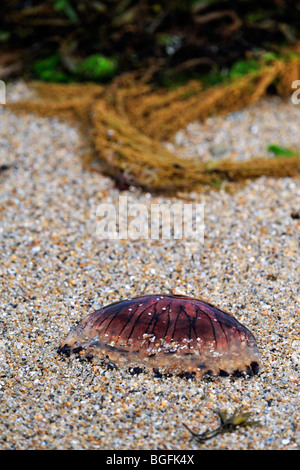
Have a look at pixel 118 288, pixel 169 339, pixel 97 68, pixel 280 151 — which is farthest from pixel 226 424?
pixel 97 68

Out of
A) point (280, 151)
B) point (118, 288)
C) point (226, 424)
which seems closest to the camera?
point (226, 424)

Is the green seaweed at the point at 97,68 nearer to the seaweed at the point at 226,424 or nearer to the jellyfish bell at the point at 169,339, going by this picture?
the jellyfish bell at the point at 169,339

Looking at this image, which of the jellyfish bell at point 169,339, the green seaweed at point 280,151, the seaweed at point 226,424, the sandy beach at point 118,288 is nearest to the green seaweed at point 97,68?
the sandy beach at point 118,288

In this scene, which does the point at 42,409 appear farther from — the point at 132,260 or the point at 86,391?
the point at 132,260

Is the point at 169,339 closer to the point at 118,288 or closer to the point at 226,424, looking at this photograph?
the point at 226,424

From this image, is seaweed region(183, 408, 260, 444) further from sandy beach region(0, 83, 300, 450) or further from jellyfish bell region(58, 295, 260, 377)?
jellyfish bell region(58, 295, 260, 377)
